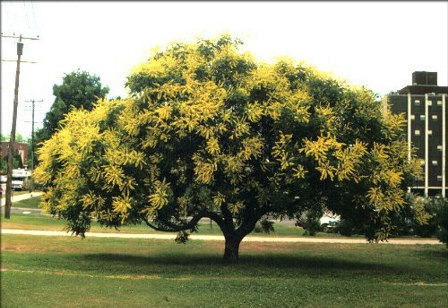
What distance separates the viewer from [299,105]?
16031mm

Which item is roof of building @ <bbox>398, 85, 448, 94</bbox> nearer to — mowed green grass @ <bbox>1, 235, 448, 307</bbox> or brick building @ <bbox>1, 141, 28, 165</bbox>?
mowed green grass @ <bbox>1, 235, 448, 307</bbox>

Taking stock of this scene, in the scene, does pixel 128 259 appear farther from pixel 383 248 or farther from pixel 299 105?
pixel 383 248

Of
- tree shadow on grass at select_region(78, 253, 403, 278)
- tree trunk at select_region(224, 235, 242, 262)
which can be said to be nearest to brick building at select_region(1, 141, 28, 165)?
tree shadow on grass at select_region(78, 253, 403, 278)

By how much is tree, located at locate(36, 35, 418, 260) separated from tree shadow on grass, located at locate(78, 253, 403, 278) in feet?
4.23

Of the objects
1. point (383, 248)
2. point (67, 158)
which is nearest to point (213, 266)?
point (67, 158)

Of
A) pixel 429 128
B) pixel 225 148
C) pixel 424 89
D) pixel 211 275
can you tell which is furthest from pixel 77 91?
pixel 424 89

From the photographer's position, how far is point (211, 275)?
1508 cm

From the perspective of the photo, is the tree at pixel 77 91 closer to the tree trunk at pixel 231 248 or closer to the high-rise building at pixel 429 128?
the tree trunk at pixel 231 248

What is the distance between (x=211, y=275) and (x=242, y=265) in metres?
2.86

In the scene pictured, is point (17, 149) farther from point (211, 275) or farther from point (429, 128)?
point (429, 128)

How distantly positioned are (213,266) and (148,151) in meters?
3.99

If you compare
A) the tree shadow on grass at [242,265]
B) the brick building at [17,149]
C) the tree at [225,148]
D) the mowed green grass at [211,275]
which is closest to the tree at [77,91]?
the mowed green grass at [211,275]

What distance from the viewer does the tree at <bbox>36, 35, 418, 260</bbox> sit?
15547 millimetres

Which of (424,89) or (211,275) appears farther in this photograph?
(424,89)
